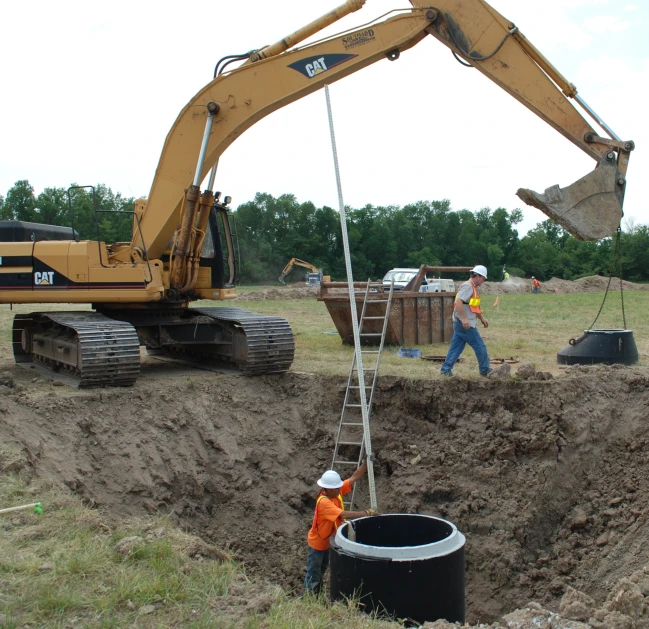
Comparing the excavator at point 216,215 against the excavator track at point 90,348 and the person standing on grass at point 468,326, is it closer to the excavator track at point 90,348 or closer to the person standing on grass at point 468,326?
the excavator track at point 90,348

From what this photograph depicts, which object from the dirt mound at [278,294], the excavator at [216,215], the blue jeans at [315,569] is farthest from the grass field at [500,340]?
the dirt mound at [278,294]

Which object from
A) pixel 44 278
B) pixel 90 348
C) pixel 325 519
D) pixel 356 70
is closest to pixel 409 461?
pixel 325 519

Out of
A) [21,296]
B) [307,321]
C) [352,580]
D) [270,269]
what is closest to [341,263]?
[270,269]

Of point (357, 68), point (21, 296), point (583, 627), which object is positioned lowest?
point (583, 627)

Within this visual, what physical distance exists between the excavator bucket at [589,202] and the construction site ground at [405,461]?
79.2 inches

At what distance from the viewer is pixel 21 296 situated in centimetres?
920

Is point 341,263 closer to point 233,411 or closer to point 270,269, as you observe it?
point 270,269

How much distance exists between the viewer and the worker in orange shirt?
6090 millimetres

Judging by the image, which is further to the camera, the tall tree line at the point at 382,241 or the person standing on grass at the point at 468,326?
the tall tree line at the point at 382,241

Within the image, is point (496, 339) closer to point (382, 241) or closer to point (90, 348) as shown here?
point (90, 348)

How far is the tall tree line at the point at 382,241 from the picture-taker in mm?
50562

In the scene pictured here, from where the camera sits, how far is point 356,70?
856 cm

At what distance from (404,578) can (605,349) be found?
18.5ft

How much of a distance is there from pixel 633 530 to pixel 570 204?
318 cm
